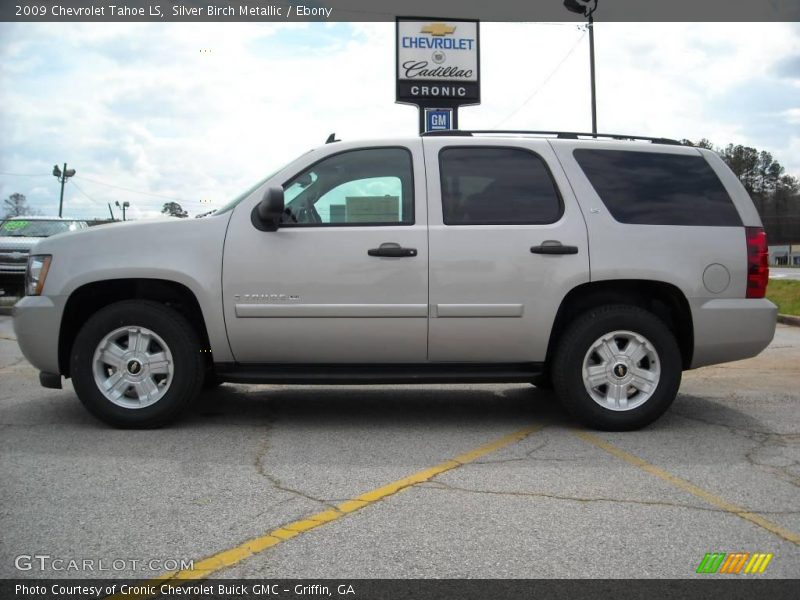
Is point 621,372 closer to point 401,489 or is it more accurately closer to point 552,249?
point 552,249

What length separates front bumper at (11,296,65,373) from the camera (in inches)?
202

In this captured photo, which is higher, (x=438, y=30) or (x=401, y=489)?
(x=438, y=30)

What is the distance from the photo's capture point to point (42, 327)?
16.8 feet

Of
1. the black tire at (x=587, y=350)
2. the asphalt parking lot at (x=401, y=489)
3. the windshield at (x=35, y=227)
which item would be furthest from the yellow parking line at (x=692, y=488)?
the windshield at (x=35, y=227)

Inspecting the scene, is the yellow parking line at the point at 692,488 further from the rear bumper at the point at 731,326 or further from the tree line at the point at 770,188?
the tree line at the point at 770,188

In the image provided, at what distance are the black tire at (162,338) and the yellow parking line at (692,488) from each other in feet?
8.77

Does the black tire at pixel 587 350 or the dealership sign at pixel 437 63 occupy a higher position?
the dealership sign at pixel 437 63

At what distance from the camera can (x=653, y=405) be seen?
16.9 ft

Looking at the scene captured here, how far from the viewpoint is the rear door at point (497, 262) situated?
508 cm

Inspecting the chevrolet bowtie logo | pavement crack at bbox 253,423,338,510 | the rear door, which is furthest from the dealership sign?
pavement crack at bbox 253,423,338,510

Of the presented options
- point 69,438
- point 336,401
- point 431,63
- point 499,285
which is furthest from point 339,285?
point 431,63

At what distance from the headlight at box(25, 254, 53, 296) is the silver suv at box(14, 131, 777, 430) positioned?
0.04 ft

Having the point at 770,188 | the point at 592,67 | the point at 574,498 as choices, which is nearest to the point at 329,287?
the point at 574,498

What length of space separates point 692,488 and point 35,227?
15.8 m
